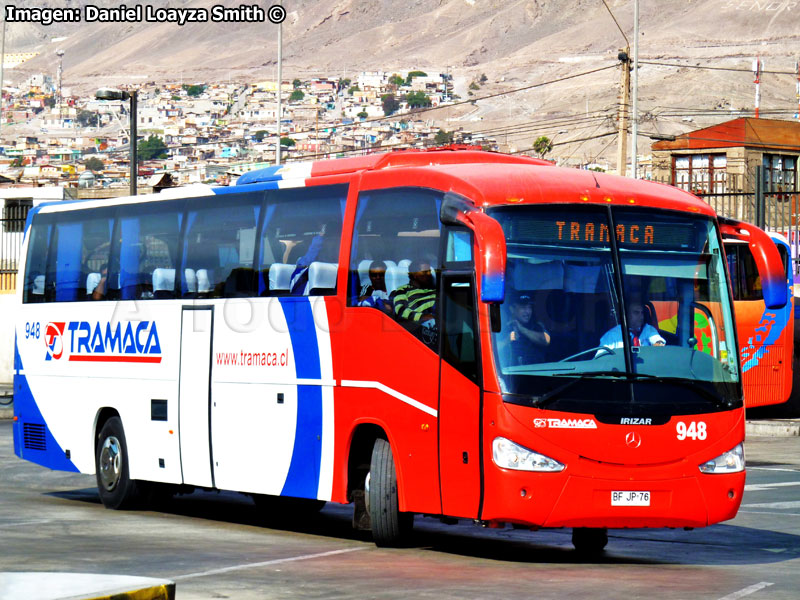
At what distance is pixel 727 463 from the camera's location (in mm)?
11820

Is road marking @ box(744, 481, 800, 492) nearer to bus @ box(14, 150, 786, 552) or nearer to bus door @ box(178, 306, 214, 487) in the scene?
bus @ box(14, 150, 786, 552)

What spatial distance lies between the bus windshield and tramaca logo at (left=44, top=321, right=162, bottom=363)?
5.33 metres

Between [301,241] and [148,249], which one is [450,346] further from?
[148,249]

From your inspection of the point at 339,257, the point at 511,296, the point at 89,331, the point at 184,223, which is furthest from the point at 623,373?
the point at 89,331

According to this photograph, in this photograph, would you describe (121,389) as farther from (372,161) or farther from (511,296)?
(511,296)

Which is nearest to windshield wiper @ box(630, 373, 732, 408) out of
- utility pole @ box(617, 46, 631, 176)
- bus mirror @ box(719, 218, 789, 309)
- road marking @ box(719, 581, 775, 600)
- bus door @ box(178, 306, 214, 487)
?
bus mirror @ box(719, 218, 789, 309)

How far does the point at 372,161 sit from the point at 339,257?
892 millimetres

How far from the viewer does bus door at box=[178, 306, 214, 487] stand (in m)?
15.1

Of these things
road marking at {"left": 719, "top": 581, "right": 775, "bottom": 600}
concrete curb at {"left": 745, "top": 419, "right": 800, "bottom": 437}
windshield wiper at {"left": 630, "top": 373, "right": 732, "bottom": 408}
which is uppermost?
windshield wiper at {"left": 630, "top": 373, "right": 732, "bottom": 408}

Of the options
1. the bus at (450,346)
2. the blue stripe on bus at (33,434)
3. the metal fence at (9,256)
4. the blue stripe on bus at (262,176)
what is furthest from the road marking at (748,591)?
the metal fence at (9,256)

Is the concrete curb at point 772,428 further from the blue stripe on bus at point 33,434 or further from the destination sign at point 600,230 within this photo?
the destination sign at point 600,230

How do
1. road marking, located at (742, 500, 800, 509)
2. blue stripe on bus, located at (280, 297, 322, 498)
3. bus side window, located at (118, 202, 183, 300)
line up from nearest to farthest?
blue stripe on bus, located at (280, 297, 322, 498), bus side window, located at (118, 202, 183, 300), road marking, located at (742, 500, 800, 509)

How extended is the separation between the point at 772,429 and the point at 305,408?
15.3 metres

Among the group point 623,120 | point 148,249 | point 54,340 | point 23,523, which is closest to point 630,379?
point 23,523
